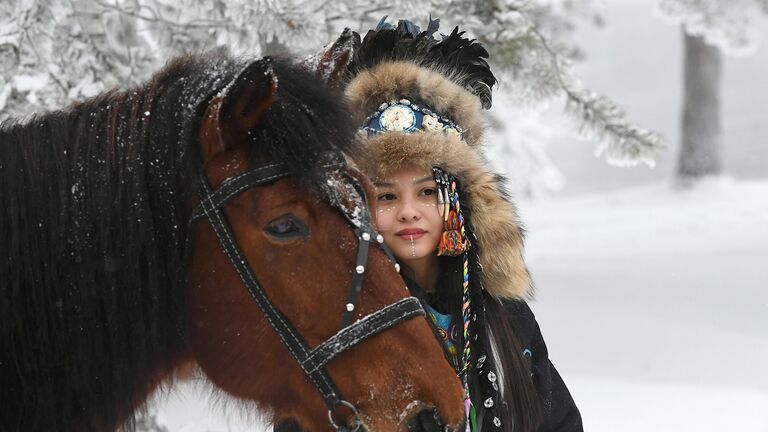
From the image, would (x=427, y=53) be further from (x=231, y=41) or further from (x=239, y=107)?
(x=231, y=41)

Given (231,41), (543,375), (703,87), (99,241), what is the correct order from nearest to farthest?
(99,241)
(543,375)
(231,41)
(703,87)

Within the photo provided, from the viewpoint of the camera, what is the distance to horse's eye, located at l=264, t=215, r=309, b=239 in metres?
1.95

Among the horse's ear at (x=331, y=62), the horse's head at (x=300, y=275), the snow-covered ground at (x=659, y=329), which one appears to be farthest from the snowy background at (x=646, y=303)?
the horse's ear at (x=331, y=62)

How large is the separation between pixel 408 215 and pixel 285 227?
2.47 ft

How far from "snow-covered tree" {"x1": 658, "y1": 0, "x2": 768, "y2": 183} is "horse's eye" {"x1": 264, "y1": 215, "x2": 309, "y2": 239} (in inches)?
556

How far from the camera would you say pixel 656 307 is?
Result: 7391mm

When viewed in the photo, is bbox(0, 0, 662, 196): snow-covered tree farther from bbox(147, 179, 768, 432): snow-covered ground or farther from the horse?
the horse

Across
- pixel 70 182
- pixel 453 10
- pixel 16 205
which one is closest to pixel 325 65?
pixel 70 182

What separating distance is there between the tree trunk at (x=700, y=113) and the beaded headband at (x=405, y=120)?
1477cm

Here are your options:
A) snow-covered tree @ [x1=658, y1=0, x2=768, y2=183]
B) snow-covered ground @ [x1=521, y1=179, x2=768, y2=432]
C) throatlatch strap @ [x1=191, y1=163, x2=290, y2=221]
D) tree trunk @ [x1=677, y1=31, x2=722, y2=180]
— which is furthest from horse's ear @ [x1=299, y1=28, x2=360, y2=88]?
tree trunk @ [x1=677, y1=31, x2=722, y2=180]

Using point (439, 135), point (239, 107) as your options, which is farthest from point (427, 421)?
point (439, 135)

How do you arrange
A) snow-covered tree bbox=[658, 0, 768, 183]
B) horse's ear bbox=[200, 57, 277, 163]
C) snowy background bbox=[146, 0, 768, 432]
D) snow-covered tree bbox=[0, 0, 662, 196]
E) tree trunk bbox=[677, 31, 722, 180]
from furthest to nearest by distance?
1. tree trunk bbox=[677, 31, 722, 180]
2. snow-covered tree bbox=[658, 0, 768, 183]
3. snowy background bbox=[146, 0, 768, 432]
4. snow-covered tree bbox=[0, 0, 662, 196]
5. horse's ear bbox=[200, 57, 277, 163]

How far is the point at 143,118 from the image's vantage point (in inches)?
78.2

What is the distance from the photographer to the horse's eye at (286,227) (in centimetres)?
195
